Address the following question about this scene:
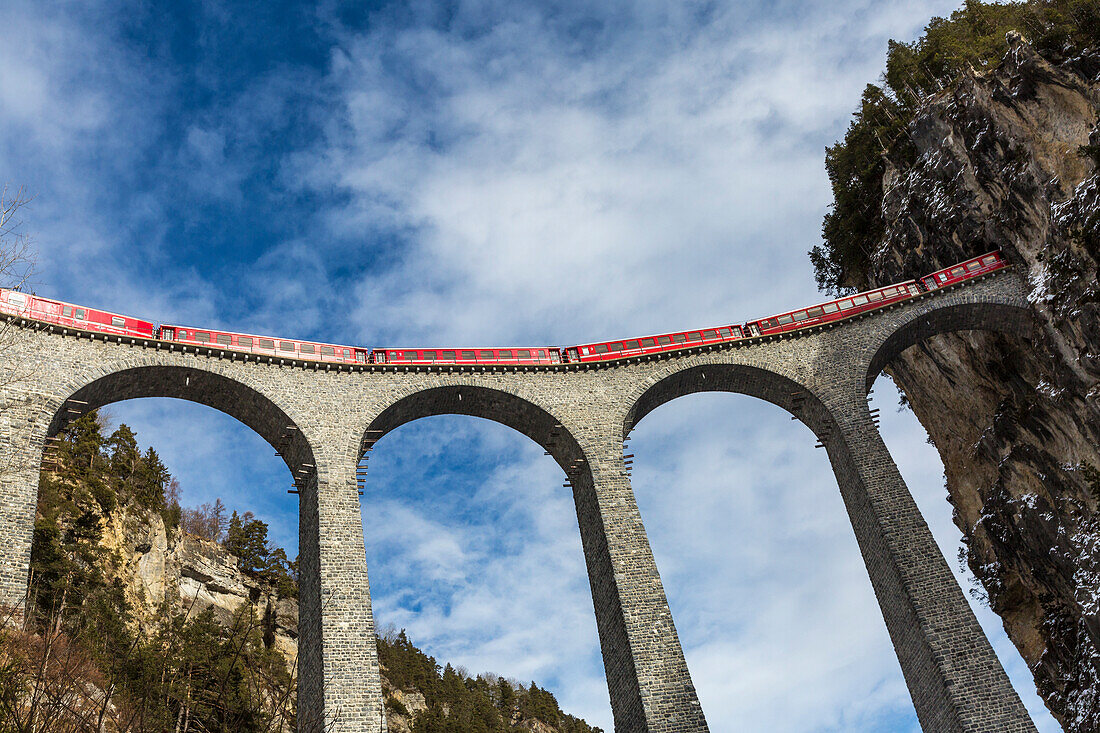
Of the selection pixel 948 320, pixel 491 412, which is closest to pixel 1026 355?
pixel 948 320

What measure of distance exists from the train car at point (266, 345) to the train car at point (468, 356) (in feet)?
2.88

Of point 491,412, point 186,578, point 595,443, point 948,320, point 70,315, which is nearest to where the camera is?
point 70,315

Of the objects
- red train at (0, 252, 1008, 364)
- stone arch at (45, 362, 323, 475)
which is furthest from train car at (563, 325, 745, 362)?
stone arch at (45, 362, 323, 475)

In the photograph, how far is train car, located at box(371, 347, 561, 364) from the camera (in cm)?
2992

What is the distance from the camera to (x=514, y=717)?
56594 millimetres

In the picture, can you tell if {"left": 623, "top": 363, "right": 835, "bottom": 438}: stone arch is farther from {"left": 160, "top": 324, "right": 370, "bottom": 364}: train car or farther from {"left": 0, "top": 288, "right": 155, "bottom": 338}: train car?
{"left": 0, "top": 288, "right": 155, "bottom": 338}: train car

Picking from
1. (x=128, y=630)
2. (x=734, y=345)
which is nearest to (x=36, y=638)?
(x=128, y=630)

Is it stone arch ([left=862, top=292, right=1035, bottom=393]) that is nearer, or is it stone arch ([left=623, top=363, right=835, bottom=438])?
stone arch ([left=623, top=363, right=835, bottom=438])

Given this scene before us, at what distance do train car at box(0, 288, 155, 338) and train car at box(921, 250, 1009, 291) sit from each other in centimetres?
2879

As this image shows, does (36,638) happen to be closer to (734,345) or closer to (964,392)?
(734,345)

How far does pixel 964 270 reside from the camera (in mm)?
33031

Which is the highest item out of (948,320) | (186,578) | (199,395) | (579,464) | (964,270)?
(964,270)

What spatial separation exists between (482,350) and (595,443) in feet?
17.8

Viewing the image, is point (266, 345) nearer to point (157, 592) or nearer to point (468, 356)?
point (468, 356)
